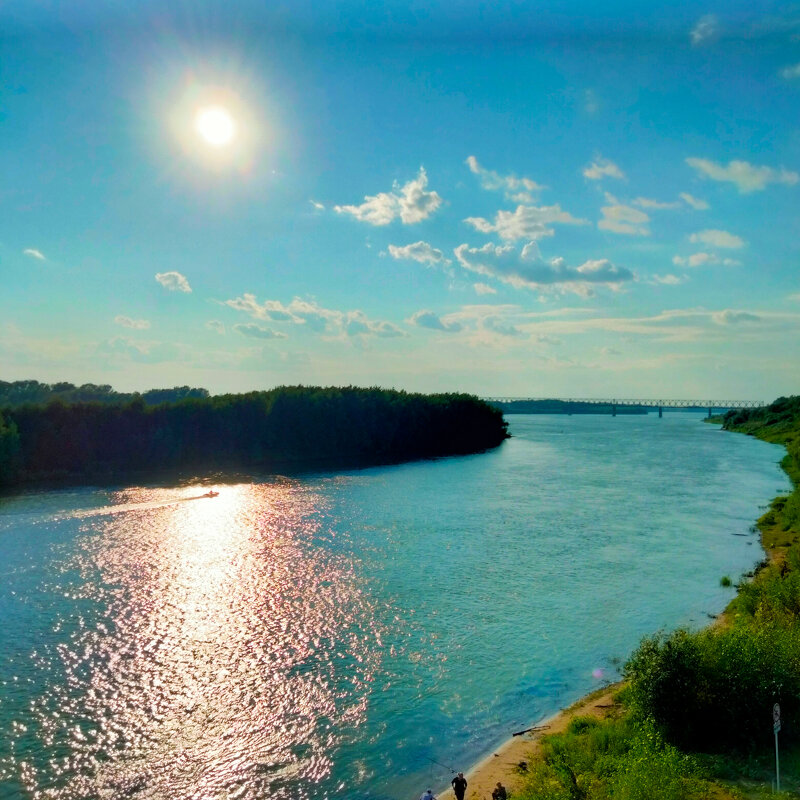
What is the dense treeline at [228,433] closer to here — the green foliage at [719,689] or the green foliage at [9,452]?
the green foliage at [9,452]

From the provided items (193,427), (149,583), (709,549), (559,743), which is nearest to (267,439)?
(193,427)

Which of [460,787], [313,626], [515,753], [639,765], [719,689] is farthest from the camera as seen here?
[313,626]

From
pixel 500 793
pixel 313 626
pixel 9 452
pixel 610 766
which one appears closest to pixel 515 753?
pixel 500 793

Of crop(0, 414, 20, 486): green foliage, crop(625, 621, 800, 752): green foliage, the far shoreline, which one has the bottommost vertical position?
the far shoreline

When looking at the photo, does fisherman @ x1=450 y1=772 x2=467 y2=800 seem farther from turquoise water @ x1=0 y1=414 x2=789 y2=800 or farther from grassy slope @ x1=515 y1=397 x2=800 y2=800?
turquoise water @ x1=0 y1=414 x2=789 y2=800

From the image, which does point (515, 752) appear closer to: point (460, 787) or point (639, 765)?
point (460, 787)

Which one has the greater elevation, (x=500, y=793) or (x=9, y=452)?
(x=9, y=452)

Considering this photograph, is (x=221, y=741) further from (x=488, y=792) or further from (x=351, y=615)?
(x=351, y=615)

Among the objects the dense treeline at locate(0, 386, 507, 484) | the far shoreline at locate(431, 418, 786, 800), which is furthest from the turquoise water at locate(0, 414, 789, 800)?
the dense treeline at locate(0, 386, 507, 484)
